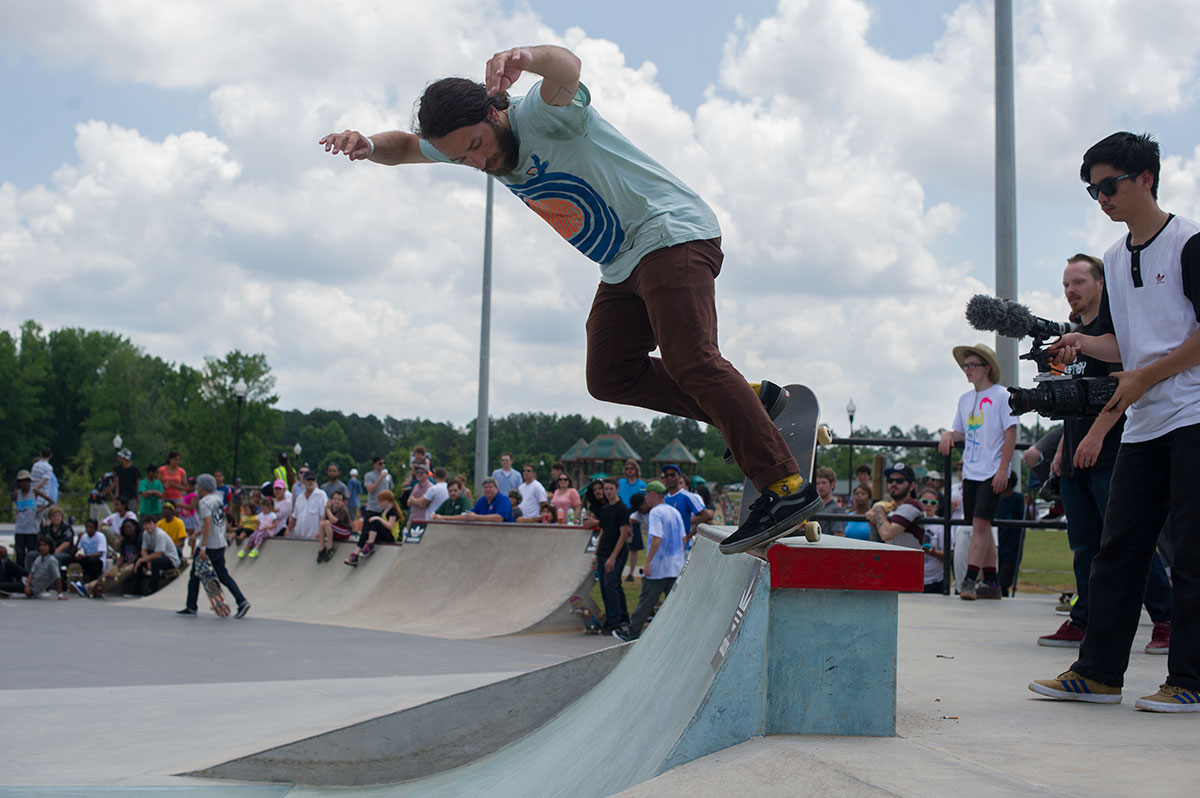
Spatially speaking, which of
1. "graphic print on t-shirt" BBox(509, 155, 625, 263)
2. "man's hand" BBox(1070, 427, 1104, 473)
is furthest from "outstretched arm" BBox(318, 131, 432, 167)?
"man's hand" BBox(1070, 427, 1104, 473)

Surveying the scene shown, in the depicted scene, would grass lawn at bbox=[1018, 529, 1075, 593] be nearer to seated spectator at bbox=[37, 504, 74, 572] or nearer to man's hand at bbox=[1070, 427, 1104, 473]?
man's hand at bbox=[1070, 427, 1104, 473]

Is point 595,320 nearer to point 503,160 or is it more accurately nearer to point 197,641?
point 503,160

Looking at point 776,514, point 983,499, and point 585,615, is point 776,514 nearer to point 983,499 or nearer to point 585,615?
point 983,499

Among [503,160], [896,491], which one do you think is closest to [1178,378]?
[503,160]

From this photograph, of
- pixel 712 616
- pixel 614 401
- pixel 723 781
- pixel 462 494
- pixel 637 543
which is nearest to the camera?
pixel 723 781

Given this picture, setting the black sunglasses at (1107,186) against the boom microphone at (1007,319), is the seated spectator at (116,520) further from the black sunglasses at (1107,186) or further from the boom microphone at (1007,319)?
the black sunglasses at (1107,186)

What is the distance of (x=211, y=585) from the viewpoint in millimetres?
11969

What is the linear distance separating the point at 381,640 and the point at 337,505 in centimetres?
607

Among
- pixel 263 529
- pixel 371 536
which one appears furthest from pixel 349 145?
pixel 263 529

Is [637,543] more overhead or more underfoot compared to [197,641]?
more overhead

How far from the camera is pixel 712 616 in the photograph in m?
3.11

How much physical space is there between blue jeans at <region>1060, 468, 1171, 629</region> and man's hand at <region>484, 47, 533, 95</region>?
3.05m

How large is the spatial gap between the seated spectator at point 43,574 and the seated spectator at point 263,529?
2.87m

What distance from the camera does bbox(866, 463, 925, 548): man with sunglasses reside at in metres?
8.12
